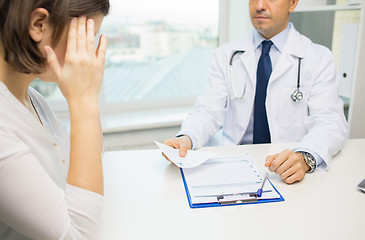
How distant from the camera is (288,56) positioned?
1.43 meters

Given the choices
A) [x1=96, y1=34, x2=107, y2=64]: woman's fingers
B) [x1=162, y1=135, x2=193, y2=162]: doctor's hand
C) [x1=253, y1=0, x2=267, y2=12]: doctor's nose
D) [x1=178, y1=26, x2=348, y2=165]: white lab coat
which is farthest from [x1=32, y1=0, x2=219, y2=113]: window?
[x1=96, y1=34, x2=107, y2=64]: woman's fingers

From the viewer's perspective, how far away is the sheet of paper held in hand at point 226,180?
0.83m

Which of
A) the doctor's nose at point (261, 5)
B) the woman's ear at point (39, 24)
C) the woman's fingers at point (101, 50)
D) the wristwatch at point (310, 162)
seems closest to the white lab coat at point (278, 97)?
the doctor's nose at point (261, 5)

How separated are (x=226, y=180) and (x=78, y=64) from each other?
20.0 inches

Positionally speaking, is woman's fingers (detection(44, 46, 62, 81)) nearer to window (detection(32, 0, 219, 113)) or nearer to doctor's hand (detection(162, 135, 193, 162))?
doctor's hand (detection(162, 135, 193, 162))

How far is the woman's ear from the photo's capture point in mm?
605

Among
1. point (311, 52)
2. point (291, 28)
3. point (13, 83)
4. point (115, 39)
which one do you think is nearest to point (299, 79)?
point (311, 52)

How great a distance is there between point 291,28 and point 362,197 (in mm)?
927

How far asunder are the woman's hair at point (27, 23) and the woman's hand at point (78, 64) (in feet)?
0.07

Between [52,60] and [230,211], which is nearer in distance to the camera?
[52,60]

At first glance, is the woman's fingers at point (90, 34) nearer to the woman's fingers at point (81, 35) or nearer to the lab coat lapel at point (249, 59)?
the woman's fingers at point (81, 35)

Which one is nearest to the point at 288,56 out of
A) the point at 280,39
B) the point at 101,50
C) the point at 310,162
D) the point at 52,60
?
the point at 280,39

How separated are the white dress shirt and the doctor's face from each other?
3.63 feet

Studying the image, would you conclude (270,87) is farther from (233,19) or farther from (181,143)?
(233,19)
